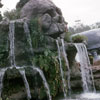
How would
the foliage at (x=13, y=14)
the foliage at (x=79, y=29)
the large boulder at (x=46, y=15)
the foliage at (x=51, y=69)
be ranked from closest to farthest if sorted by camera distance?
the foliage at (x=51, y=69)
the large boulder at (x=46, y=15)
the foliage at (x=13, y=14)
the foliage at (x=79, y=29)

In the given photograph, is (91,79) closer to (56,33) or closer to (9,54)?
(56,33)

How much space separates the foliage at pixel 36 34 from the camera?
9.30 m

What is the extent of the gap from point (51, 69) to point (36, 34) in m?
2.39

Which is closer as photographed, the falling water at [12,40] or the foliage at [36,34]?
the falling water at [12,40]

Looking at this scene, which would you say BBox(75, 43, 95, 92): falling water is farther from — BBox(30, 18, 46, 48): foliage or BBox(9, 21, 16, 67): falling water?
BBox(9, 21, 16, 67): falling water

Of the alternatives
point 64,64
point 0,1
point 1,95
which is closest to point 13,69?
point 1,95

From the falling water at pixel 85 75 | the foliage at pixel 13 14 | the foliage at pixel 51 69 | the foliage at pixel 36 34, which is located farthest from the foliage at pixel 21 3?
the foliage at pixel 51 69

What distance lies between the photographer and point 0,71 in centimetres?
752

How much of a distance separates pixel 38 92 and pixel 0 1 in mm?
8973

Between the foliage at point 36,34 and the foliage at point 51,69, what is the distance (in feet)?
3.17

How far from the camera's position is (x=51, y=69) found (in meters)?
8.25

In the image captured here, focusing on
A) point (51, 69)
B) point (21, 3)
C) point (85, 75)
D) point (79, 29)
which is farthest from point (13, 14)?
point (79, 29)

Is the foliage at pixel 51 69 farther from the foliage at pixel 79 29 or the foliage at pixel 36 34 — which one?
the foliage at pixel 79 29

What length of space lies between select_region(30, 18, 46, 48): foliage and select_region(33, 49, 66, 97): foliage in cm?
97
